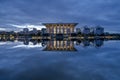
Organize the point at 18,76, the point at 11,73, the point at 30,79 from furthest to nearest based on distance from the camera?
the point at 11,73, the point at 18,76, the point at 30,79

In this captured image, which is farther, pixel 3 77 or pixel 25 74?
pixel 25 74

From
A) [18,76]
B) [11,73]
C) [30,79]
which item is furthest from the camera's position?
[11,73]

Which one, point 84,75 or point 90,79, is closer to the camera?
point 90,79

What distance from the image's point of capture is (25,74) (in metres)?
15.1

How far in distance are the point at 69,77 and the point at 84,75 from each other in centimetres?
119

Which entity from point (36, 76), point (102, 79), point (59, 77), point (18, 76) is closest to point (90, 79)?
point (102, 79)

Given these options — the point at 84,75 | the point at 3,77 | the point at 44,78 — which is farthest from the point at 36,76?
the point at 84,75

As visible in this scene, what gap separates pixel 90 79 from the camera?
1364 centimetres

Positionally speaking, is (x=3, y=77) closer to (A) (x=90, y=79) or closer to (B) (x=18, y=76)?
(B) (x=18, y=76)

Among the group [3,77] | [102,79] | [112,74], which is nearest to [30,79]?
[3,77]

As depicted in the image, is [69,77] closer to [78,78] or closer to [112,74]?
[78,78]

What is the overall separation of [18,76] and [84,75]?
3.96 metres

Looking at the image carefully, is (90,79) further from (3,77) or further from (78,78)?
(3,77)

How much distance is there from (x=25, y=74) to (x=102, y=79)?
4701 mm
